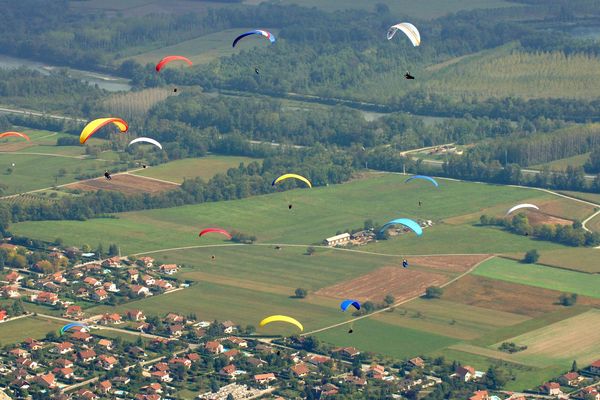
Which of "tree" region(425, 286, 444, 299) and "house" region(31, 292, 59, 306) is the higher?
"tree" region(425, 286, 444, 299)

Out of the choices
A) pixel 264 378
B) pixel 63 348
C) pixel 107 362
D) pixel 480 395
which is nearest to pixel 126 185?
pixel 63 348

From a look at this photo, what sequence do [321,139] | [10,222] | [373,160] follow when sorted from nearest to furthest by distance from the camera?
[10,222]
[373,160]
[321,139]

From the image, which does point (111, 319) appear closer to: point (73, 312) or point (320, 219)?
point (73, 312)

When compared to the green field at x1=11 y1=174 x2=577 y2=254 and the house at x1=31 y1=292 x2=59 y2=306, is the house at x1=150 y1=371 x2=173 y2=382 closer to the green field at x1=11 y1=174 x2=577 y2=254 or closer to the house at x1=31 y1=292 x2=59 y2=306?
the house at x1=31 y1=292 x2=59 y2=306

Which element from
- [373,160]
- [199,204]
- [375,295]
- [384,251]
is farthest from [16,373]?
[373,160]

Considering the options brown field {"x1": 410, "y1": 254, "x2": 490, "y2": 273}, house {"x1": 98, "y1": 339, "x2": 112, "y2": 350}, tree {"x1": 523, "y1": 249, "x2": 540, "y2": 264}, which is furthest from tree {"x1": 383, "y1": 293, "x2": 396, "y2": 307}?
house {"x1": 98, "y1": 339, "x2": 112, "y2": 350}

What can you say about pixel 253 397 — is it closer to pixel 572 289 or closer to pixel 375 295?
pixel 375 295
